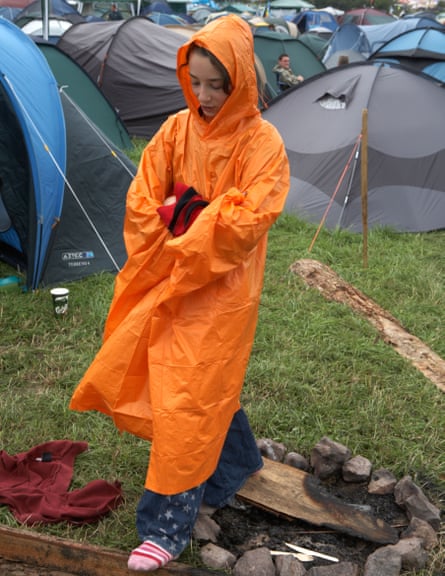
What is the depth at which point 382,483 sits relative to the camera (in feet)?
8.93

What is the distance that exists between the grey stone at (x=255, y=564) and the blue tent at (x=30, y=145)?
2.84m

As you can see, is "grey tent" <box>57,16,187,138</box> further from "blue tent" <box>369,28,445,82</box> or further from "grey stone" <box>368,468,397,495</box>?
"grey stone" <box>368,468,397,495</box>

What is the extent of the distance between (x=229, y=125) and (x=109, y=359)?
2.78ft

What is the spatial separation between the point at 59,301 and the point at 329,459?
6.86 ft

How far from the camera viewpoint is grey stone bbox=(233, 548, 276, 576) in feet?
7.16

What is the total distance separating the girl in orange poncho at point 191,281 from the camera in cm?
199

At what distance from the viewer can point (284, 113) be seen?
Result: 7.01m

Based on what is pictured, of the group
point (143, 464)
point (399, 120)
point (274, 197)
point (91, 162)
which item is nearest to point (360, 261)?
point (399, 120)

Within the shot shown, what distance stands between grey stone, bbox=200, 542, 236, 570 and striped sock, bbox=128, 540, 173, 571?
0.16 m

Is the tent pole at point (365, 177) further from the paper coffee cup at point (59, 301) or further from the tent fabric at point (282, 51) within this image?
the tent fabric at point (282, 51)

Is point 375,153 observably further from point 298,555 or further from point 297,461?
point 298,555

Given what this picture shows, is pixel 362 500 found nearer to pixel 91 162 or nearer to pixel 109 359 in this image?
pixel 109 359

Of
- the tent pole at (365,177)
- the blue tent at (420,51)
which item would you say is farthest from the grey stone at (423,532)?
the blue tent at (420,51)

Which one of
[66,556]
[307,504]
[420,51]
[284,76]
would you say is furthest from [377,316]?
[420,51]
